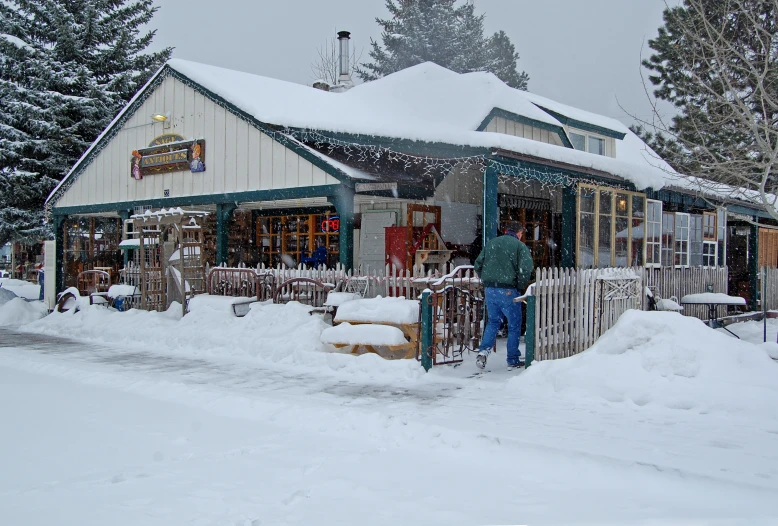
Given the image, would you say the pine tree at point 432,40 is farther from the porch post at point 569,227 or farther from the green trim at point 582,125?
the porch post at point 569,227

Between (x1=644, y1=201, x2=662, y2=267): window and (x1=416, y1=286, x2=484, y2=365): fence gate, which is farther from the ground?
(x1=644, y1=201, x2=662, y2=267): window

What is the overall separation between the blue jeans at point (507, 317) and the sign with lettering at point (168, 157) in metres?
9.08

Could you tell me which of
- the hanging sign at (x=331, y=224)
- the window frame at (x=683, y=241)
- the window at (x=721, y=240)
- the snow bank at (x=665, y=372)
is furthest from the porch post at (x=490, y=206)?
the window at (x=721, y=240)

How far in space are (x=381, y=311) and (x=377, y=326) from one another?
1.09ft

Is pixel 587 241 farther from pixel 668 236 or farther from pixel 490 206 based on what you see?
pixel 668 236

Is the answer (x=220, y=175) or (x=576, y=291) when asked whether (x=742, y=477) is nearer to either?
(x=576, y=291)

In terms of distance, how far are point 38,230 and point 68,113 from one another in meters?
4.63

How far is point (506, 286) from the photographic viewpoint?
30.2 ft

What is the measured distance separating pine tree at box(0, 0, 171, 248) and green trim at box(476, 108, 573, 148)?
16884mm

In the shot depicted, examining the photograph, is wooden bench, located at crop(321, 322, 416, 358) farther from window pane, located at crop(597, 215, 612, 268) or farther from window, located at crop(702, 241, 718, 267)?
window, located at crop(702, 241, 718, 267)

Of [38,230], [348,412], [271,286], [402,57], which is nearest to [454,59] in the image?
[402,57]

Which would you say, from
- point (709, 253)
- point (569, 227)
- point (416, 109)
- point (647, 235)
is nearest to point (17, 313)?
point (416, 109)

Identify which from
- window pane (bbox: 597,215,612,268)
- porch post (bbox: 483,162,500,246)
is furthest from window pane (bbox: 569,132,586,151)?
porch post (bbox: 483,162,500,246)

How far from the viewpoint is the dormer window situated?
18.8m
